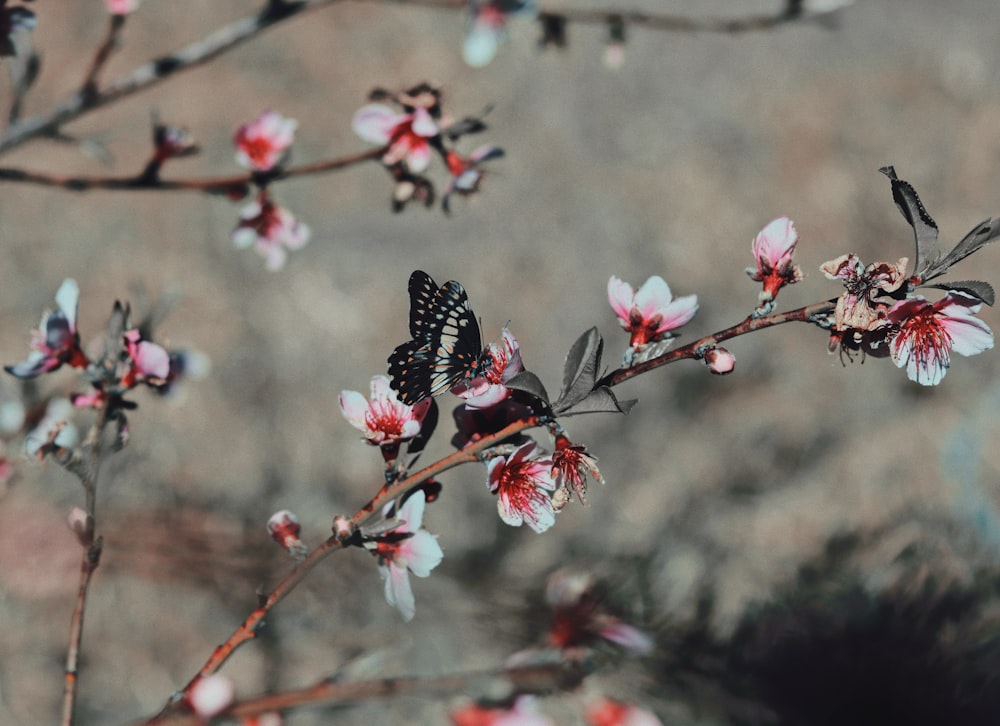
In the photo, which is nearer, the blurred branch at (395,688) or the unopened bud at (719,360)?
the unopened bud at (719,360)

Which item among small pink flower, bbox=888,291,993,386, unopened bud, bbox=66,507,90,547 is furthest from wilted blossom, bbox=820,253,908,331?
unopened bud, bbox=66,507,90,547

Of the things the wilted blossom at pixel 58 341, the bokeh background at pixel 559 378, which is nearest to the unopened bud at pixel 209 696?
the wilted blossom at pixel 58 341

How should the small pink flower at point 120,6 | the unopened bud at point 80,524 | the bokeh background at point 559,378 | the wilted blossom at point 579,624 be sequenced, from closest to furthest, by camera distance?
the unopened bud at point 80,524
the wilted blossom at point 579,624
the small pink flower at point 120,6
the bokeh background at point 559,378

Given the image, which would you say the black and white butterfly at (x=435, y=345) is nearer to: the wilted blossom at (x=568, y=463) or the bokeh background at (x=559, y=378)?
the wilted blossom at (x=568, y=463)

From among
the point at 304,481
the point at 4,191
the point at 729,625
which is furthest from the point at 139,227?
the point at 729,625

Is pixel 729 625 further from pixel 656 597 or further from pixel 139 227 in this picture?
pixel 139 227

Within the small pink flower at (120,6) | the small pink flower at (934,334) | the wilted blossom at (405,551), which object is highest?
the small pink flower at (120,6)
